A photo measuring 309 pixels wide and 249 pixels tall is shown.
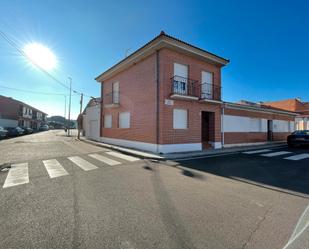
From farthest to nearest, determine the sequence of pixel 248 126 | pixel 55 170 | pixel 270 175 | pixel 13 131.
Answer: pixel 13 131 → pixel 248 126 → pixel 55 170 → pixel 270 175

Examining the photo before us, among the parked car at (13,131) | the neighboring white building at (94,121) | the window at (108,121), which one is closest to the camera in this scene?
the window at (108,121)

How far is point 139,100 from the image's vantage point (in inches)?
484

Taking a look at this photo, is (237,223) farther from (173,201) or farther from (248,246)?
(173,201)

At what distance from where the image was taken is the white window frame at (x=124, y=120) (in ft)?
44.5

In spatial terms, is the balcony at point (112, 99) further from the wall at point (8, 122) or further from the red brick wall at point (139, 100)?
the wall at point (8, 122)

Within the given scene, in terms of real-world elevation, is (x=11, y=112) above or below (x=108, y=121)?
above

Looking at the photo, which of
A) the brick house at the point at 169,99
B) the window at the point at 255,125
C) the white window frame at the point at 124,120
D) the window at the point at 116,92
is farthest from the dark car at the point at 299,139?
the window at the point at 116,92

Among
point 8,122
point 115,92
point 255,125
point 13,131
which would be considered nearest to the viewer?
point 115,92

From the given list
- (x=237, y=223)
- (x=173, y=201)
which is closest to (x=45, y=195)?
(x=173, y=201)

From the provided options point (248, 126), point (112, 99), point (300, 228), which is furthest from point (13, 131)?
point (300, 228)

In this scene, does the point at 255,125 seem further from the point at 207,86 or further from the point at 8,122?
the point at 8,122

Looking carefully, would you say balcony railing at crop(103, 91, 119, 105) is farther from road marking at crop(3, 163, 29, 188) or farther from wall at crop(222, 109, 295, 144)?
road marking at crop(3, 163, 29, 188)

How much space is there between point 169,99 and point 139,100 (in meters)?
2.57

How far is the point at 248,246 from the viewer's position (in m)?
2.34
